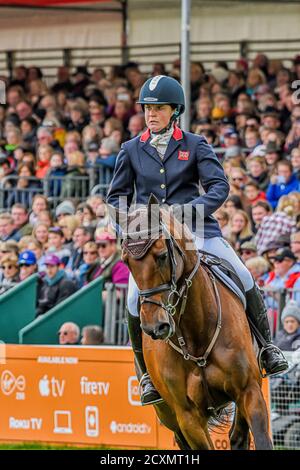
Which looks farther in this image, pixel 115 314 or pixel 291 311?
pixel 115 314

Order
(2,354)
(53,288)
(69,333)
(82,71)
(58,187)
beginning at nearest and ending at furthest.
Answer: (2,354) < (69,333) < (53,288) < (58,187) < (82,71)

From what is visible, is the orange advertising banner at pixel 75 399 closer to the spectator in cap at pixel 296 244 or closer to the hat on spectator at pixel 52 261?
the hat on spectator at pixel 52 261

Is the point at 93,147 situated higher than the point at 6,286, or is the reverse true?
the point at 93,147

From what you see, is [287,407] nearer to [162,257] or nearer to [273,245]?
[273,245]

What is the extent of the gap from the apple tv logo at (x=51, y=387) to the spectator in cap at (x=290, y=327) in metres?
2.51

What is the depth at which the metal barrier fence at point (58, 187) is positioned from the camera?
1795 centimetres

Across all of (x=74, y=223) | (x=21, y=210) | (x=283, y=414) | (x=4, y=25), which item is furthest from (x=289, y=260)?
(x=4, y=25)

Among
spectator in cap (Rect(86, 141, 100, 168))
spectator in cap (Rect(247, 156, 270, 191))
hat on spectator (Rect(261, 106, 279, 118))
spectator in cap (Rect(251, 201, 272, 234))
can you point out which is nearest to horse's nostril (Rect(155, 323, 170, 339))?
spectator in cap (Rect(251, 201, 272, 234))

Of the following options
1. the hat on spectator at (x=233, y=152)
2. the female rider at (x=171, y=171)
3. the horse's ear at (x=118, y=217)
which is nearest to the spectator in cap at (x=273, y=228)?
the hat on spectator at (x=233, y=152)

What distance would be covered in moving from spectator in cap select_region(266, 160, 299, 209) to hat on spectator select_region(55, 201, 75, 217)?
3124 mm

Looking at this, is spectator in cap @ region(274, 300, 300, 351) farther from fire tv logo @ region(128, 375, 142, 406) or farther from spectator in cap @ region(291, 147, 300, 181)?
spectator in cap @ region(291, 147, 300, 181)

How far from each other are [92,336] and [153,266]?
6517 mm

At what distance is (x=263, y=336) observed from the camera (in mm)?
9367

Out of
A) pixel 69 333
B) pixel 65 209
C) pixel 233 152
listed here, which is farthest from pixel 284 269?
pixel 65 209
